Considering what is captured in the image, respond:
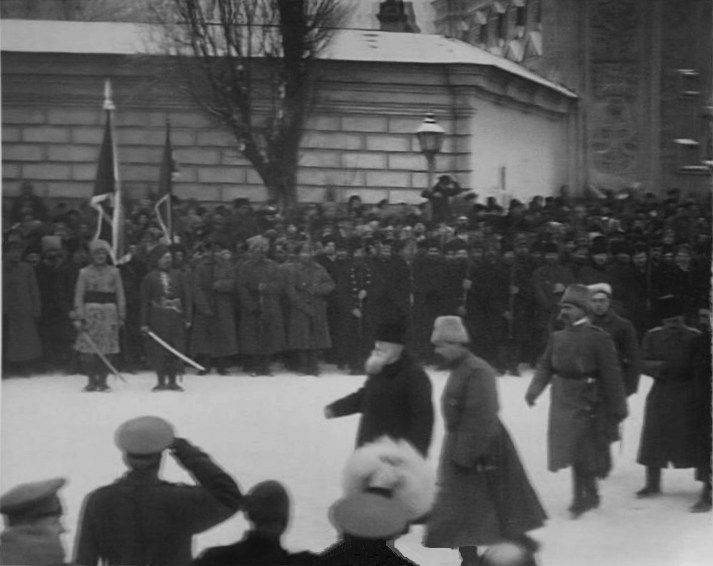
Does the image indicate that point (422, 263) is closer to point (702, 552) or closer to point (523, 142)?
point (523, 142)

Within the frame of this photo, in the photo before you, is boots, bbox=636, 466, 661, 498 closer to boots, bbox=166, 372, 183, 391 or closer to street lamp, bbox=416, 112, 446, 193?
street lamp, bbox=416, 112, 446, 193

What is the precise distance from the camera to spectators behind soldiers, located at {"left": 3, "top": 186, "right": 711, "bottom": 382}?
5.21m

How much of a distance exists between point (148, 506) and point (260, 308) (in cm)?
169

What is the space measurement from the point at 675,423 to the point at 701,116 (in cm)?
146

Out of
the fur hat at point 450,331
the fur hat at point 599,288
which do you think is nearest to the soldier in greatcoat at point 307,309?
the fur hat at point 450,331

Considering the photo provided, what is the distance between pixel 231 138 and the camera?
17.3ft

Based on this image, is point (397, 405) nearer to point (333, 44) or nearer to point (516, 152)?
point (516, 152)

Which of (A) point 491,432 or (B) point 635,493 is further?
(B) point 635,493

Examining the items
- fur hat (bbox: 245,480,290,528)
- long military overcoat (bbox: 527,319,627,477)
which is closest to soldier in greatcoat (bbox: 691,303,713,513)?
long military overcoat (bbox: 527,319,627,477)

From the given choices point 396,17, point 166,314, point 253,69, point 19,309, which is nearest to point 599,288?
point 396,17

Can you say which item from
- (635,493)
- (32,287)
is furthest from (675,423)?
(32,287)

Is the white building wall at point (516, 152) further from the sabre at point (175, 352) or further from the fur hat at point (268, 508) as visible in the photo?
the fur hat at point (268, 508)

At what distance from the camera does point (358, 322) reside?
522 centimetres

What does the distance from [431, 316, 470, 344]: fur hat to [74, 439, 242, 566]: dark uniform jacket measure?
1.33 m
